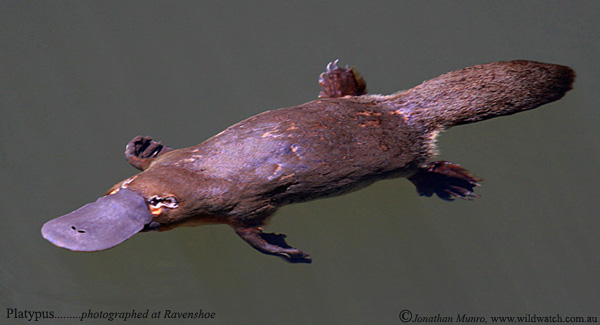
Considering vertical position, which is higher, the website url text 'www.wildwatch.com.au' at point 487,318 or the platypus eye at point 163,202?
the platypus eye at point 163,202

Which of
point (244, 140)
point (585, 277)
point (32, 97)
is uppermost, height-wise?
point (32, 97)

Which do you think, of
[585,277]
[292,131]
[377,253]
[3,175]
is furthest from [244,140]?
[585,277]

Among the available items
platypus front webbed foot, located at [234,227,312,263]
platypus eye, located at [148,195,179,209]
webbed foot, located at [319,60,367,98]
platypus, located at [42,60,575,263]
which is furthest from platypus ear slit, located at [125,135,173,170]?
webbed foot, located at [319,60,367,98]

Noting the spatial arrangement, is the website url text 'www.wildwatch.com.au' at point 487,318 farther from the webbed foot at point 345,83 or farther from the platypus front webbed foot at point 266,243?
the webbed foot at point 345,83

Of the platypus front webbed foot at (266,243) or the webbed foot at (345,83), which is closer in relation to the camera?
the platypus front webbed foot at (266,243)

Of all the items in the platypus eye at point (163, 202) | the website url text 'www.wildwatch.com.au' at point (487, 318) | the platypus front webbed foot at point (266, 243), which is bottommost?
the website url text 'www.wildwatch.com.au' at point (487, 318)

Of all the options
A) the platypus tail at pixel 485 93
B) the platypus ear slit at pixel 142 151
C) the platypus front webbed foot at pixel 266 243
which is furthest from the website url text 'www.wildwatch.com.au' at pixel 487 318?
the platypus ear slit at pixel 142 151

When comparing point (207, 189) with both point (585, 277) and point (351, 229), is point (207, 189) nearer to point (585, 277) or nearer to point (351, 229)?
point (351, 229)
